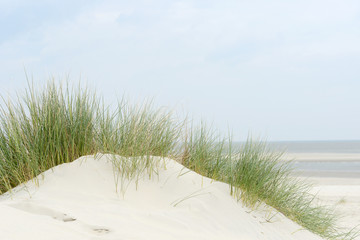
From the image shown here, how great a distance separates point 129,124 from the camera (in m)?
3.76

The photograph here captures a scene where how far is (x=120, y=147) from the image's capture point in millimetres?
3596

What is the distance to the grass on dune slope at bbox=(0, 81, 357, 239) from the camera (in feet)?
10.9

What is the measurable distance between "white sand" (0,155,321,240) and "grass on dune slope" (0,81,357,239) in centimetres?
16

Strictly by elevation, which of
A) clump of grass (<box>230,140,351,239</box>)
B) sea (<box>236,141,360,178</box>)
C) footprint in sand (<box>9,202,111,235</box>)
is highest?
sea (<box>236,141,360,178</box>)

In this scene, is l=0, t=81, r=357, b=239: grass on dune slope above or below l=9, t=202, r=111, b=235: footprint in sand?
above

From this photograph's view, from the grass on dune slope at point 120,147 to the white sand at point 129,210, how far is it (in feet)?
0.51

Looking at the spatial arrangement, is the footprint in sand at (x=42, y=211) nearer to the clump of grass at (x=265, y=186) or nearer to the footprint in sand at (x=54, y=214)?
the footprint in sand at (x=54, y=214)

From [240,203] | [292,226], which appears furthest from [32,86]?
[292,226]

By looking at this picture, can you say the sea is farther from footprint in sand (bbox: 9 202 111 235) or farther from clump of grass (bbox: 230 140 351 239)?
footprint in sand (bbox: 9 202 111 235)

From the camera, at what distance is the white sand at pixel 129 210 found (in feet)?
7.44

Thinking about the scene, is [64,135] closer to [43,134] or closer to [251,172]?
[43,134]

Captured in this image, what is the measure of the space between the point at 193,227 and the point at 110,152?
3.97 ft

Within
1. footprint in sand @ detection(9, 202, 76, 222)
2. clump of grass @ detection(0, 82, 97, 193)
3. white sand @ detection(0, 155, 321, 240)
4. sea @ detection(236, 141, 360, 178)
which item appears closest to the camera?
white sand @ detection(0, 155, 321, 240)

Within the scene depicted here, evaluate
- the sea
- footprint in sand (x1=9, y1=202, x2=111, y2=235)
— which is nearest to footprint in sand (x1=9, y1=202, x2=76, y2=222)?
footprint in sand (x1=9, y1=202, x2=111, y2=235)
